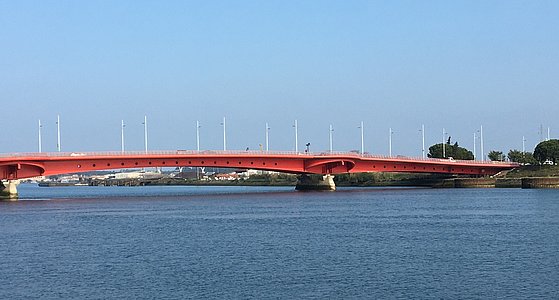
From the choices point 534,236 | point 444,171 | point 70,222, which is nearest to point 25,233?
point 70,222

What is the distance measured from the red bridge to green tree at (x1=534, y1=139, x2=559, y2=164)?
1170 cm

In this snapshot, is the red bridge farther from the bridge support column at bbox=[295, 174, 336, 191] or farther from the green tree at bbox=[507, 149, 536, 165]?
the green tree at bbox=[507, 149, 536, 165]

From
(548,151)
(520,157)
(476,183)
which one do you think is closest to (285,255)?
(476,183)

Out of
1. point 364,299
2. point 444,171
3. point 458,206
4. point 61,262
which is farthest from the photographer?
point 444,171

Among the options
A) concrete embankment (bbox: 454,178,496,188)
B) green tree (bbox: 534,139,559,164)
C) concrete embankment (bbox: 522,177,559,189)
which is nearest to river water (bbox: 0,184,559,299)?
concrete embankment (bbox: 522,177,559,189)

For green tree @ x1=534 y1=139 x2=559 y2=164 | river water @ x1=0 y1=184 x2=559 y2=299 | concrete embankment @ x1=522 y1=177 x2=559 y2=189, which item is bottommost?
river water @ x1=0 y1=184 x2=559 y2=299

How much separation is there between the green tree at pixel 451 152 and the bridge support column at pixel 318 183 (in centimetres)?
6064

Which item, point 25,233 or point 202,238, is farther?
point 25,233

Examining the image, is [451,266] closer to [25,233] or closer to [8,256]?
[8,256]

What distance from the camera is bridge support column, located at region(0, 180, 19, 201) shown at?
10980cm

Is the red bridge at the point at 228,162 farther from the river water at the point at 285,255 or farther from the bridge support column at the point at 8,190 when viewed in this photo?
the river water at the point at 285,255

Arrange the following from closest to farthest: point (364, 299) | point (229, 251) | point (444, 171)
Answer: point (364, 299)
point (229, 251)
point (444, 171)

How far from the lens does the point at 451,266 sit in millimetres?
42438

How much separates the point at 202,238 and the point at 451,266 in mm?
19399
